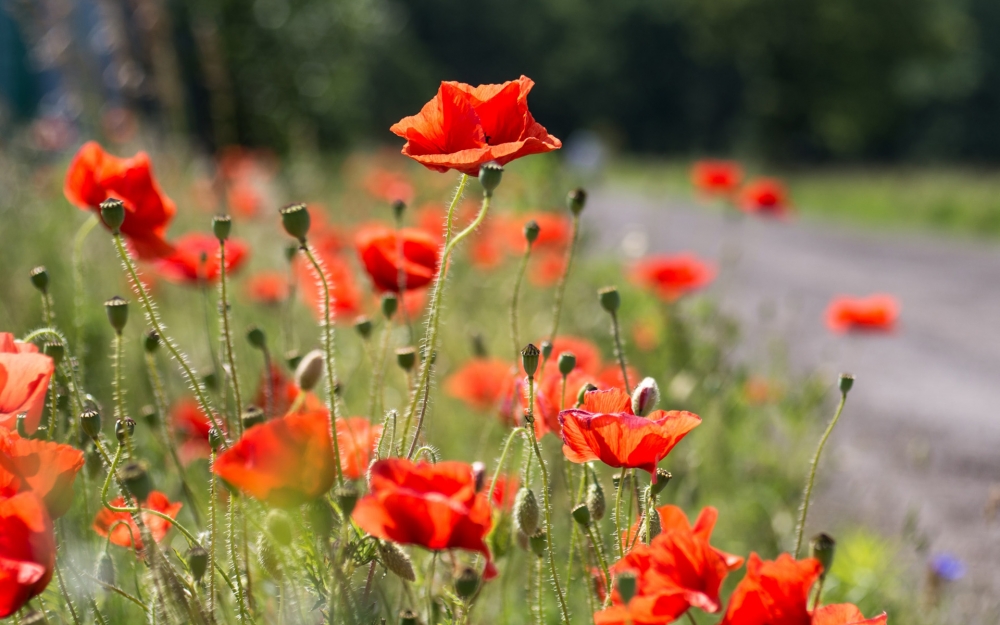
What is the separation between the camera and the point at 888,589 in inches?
71.2

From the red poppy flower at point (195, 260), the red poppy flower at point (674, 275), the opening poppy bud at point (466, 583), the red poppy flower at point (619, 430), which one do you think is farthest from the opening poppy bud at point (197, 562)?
the red poppy flower at point (674, 275)

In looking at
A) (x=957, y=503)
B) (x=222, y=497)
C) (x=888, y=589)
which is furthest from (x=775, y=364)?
(x=222, y=497)

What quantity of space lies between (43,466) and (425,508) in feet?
1.09

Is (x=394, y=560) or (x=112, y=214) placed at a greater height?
(x=112, y=214)

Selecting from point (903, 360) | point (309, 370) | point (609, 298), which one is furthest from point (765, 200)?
point (309, 370)

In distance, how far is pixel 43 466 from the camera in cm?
75

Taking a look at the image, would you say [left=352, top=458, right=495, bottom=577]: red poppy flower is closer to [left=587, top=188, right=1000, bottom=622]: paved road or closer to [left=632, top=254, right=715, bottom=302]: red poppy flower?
[left=587, top=188, right=1000, bottom=622]: paved road

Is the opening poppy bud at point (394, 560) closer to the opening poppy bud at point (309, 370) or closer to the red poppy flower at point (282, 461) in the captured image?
the red poppy flower at point (282, 461)

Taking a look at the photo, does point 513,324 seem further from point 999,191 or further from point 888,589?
point 999,191

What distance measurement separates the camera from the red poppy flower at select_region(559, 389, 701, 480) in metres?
0.78

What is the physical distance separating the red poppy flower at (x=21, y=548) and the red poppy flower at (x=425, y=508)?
234 millimetres

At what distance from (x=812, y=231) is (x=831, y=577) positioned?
34.5 feet

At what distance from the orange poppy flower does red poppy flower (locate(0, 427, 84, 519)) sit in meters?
0.40

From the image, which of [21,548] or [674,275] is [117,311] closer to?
[21,548]
